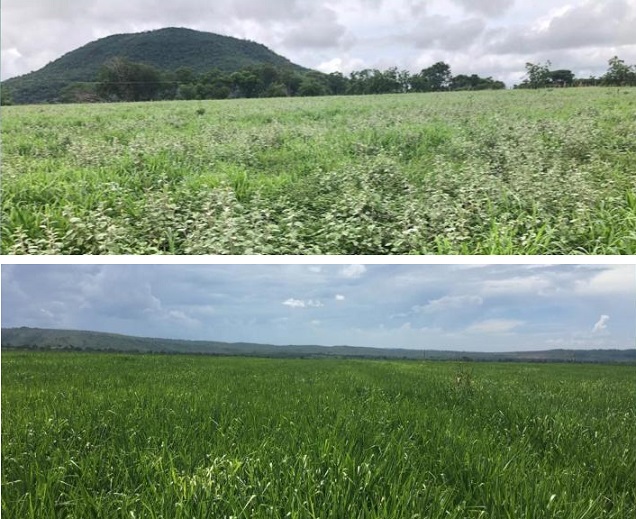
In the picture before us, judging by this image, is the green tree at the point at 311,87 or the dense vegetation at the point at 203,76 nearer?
the dense vegetation at the point at 203,76

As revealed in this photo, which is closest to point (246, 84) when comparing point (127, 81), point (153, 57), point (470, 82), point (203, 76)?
point (203, 76)

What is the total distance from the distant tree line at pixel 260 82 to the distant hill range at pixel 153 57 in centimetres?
52

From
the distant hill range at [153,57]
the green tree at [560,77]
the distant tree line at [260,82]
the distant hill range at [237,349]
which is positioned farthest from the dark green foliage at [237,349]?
the green tree at [560,77]

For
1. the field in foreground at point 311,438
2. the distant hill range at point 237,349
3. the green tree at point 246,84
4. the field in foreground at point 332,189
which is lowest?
the field in foreground at point 311,438

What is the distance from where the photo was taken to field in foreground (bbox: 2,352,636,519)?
8.17 ft

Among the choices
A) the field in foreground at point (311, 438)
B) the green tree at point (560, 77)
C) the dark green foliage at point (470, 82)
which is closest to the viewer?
the field in foreground at point (311, 438)

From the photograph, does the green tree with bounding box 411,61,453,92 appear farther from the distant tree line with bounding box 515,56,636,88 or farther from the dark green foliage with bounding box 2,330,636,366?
the dark green foliage with bounding box 2,330,636,366

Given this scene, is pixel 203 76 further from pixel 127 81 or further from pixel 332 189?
pixel 332 189

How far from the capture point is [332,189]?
581cm

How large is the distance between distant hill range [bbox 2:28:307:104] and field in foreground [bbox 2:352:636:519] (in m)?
6.97

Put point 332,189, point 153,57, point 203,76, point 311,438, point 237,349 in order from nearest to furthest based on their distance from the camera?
1. point 311,438
2. point 237,349
3. point 332,189
4. point 153,57
5. point 203,76

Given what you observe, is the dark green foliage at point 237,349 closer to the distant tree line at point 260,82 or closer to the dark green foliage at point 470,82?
the distant tree line at point 260,82

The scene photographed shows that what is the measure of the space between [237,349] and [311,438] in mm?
788

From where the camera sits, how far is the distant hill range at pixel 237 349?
3.32 metres
